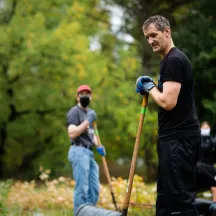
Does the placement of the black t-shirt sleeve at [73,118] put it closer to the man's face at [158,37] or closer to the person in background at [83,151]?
the person in background at [83,151]

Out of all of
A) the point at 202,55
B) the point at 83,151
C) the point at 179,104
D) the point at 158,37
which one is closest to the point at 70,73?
the point at 202,55

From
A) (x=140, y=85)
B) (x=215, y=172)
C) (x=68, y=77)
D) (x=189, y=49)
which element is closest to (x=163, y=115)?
(x=140, y=85)

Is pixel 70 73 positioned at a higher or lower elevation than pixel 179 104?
higher

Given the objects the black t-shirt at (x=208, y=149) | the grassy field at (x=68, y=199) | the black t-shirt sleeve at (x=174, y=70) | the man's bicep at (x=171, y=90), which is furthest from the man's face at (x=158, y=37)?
the grassy field at (x=68, y=199)

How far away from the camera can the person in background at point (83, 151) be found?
6.69 meters

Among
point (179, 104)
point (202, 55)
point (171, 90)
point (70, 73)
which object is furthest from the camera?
point (70, 73)

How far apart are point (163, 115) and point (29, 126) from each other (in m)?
15.4

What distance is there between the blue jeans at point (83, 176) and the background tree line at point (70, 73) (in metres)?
8.11

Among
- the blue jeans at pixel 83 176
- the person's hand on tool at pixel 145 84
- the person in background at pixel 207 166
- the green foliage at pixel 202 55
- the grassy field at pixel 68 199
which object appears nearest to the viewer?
the person's hand on tool at pixel 145 84

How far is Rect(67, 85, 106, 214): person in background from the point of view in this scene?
22.0 feet

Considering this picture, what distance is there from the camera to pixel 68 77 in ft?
62.4

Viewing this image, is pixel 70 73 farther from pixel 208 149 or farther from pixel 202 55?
pixel 208 149

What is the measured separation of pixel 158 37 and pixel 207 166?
3.43 metres

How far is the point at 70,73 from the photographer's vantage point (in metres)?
18.7
